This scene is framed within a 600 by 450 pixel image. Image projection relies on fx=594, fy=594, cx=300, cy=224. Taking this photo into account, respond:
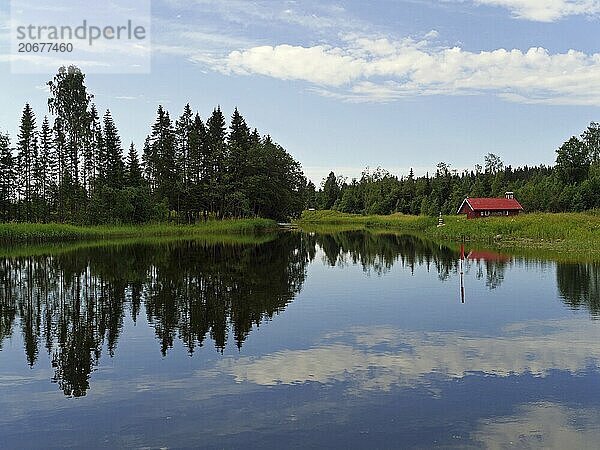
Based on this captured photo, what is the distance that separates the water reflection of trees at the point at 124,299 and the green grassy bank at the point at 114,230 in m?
17.1

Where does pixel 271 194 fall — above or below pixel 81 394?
above

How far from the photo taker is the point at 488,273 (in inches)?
→ 1196

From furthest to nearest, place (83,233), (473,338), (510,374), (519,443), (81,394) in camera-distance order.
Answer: (83,233)
(473,338)
(510,374)
(81,394)
(519,443)

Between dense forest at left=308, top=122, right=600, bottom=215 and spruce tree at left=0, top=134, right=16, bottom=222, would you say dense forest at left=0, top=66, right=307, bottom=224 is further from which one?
dense forest at left=308, top=122, right=600, bottom=215

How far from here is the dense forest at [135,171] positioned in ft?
216

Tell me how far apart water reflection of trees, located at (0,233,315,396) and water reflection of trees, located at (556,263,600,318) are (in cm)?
1061

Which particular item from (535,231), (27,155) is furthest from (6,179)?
(535,231)

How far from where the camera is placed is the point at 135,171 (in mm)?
75438

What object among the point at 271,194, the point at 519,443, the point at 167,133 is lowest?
the point at 519,443

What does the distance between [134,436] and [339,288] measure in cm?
1725

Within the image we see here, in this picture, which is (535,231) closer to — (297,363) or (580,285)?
(580,285)

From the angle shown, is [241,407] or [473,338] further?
[473,338]

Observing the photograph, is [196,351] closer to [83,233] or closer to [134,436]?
[134,436]

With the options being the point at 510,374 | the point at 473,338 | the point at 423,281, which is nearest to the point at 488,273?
the point at 423,281
